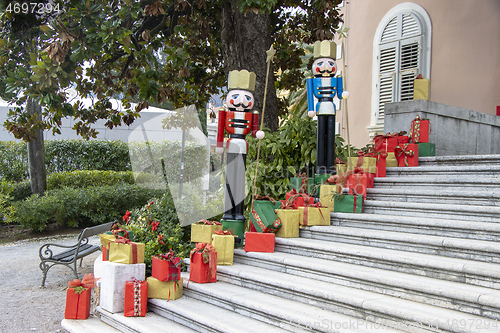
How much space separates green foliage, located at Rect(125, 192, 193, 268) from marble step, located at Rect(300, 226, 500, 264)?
1.42 metres

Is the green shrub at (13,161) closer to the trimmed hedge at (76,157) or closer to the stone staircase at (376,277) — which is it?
the trimmed hedge at (76,157)

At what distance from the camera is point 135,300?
3.66 m

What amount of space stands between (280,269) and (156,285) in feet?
3.87

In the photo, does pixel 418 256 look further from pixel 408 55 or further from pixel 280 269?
pixel 408 55

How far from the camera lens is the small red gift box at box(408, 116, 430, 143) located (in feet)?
19.6

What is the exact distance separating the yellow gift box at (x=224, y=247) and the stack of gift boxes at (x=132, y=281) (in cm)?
46

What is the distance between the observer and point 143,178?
557 centimetres

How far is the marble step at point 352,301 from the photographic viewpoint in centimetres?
262

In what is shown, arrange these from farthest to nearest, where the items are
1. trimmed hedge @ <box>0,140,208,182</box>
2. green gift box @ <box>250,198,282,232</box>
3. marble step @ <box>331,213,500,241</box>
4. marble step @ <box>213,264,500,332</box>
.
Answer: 1. trimmed hedge @ <box>0,140,208,182</box>
2. green gift box @ <box>250,198,282,232</box>
3. marble step @ <box>331,213,500,241</box>
4. marble step @ <box>213,264,500,332</box>

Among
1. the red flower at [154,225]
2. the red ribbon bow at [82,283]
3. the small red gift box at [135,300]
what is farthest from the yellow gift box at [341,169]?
the red ribbon bow at [82,283]

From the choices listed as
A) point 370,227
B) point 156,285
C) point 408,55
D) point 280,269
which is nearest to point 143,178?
point 156,285

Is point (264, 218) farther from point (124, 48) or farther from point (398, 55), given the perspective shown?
point (398, 55)

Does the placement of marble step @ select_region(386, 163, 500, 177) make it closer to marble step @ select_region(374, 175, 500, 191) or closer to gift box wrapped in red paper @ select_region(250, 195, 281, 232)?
marble step @ select_region(374, 175, 500, 191)

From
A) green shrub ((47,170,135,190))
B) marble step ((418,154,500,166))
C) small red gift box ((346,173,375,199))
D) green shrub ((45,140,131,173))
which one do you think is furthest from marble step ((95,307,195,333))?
green shrub ((45,140,131,173))
